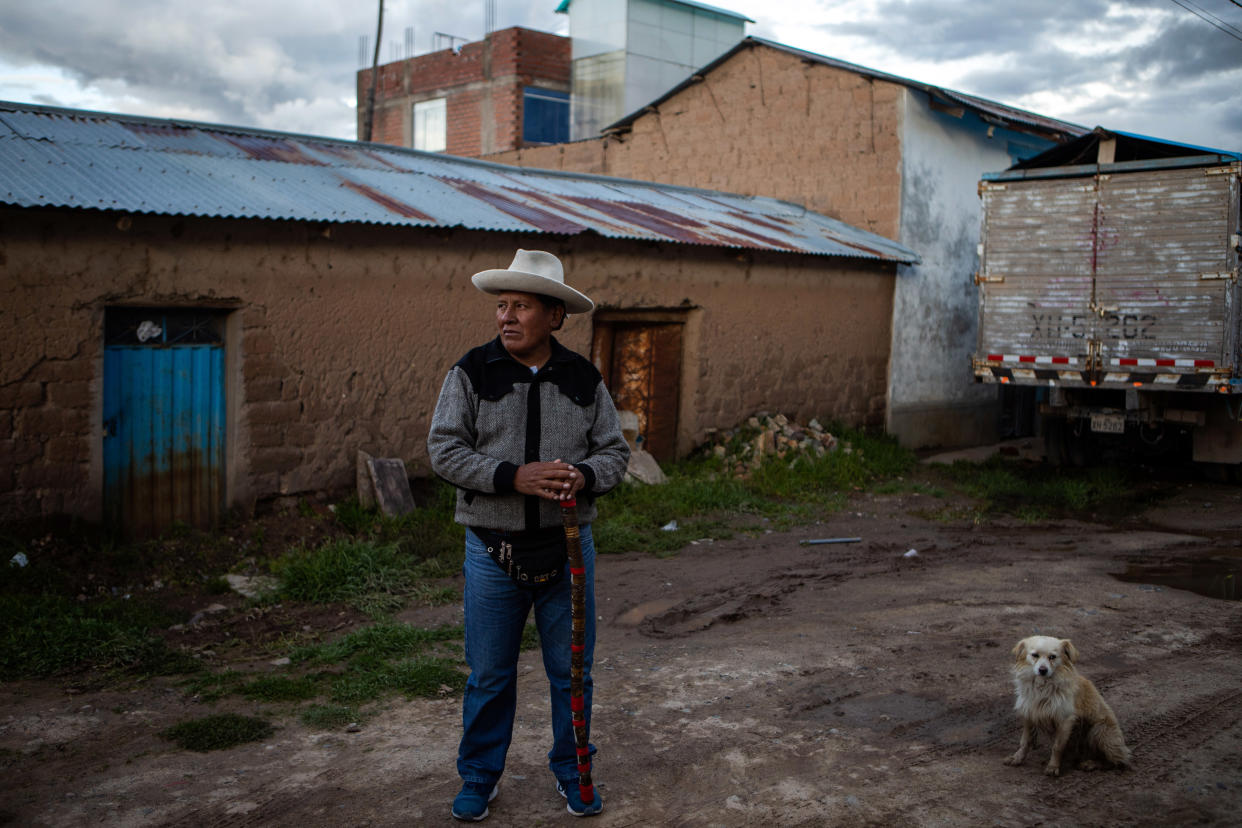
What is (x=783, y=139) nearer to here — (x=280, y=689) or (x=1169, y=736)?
(x=1169, y=736)

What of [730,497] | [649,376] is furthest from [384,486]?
[649,376]

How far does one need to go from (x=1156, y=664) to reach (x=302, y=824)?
13.7ft

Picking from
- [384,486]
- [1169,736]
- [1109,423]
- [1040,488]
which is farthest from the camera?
[1040,488]

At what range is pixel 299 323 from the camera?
24.7 feet

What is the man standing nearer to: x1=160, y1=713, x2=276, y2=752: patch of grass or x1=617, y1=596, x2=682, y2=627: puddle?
x1=160, y1=713, x2=276, y2=752: patch of grass

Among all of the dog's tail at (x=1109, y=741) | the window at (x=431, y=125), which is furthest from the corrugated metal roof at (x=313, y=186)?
the window at (x=431, y=125)

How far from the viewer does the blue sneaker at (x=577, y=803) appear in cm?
341

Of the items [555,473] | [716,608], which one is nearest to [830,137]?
[716,608]

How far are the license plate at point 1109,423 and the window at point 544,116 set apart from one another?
17.3 meters

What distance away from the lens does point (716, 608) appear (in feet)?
20.7

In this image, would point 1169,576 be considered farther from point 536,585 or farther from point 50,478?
point 50,478

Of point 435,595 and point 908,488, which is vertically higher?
point 908,488

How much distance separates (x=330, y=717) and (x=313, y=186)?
16.5 ft

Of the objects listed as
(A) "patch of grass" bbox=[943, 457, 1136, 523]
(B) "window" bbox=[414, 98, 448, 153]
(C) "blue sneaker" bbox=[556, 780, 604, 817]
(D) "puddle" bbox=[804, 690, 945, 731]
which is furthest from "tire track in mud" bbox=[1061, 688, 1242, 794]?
(B) "window" bbox=[414, 98, 448, 153]
